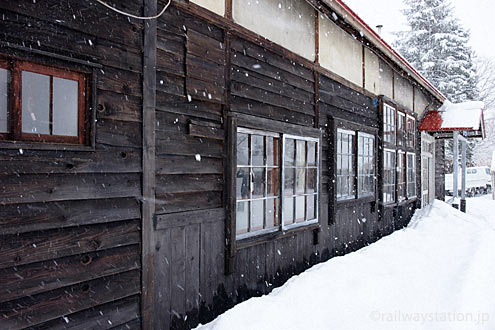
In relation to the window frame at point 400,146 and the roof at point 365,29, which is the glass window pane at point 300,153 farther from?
the window frame at point 400,146

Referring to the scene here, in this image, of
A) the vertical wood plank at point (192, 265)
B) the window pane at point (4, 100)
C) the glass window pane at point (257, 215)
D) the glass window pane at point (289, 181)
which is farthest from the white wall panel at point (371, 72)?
the window pane at point (4, 100)

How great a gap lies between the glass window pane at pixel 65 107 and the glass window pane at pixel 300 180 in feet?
11.8

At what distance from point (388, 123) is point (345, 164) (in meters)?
3.19

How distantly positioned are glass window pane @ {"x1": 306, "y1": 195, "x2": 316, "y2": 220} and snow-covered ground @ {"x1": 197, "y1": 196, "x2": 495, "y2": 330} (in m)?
0.81

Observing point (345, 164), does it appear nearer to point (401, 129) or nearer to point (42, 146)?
point (401, 129)

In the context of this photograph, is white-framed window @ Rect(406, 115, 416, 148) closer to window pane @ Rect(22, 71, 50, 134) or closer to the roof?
the roof

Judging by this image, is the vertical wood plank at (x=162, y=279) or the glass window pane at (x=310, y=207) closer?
the vertical wood plank at (x=162, y=279)

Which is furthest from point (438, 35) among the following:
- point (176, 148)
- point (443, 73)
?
point (176, 148)

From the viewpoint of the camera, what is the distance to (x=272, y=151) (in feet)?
17.1

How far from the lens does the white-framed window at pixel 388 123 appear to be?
32.0ft

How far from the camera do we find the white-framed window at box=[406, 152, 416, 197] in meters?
12.4

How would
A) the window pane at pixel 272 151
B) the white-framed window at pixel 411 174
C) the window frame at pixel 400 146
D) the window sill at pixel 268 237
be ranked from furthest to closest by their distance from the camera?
the white-framed window at pixel 411 174 < the window frame at pixel 400 146 < the window pane at pixel 272 151 < the window sill at pixel 268 237

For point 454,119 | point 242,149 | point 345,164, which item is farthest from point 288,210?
point 454,119

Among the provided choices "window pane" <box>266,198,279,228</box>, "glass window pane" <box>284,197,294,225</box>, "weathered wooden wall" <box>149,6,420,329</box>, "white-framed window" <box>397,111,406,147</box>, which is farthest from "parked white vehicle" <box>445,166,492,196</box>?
"weathered wooden wall" <box>149,6,420,329</box>
